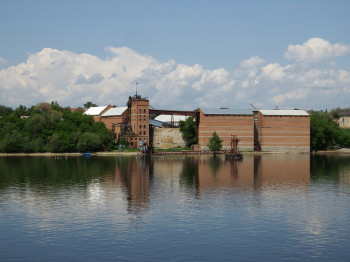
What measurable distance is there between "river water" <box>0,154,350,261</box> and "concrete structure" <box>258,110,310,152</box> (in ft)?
210

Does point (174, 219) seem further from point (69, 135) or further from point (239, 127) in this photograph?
point (239, 127)

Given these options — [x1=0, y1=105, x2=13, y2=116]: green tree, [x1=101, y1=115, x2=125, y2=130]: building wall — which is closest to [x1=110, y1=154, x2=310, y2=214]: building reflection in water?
[x1=101, y1=115, x2=125, y2=130]: building wall

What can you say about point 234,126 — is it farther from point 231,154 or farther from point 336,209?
point 336,209

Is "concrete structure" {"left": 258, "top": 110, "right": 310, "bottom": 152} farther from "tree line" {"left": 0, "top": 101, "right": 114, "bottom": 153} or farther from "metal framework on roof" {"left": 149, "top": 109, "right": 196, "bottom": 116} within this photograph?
"tree line" {"left": 0, "top": 101, "right": 114, "bottom": 153}

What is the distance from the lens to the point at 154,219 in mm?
33031

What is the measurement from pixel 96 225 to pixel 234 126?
88168 mm

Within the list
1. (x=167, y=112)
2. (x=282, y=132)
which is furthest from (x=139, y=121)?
(x=282, y=132)

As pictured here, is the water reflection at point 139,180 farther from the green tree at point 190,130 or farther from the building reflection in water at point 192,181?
the green tree at point 190,130

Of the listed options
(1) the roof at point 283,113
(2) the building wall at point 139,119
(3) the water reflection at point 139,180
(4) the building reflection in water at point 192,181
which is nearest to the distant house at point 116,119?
(2) the building wall at point 139,119

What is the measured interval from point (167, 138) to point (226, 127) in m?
17.1

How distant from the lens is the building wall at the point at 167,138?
405ft

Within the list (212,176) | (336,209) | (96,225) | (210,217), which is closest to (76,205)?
(96,225)

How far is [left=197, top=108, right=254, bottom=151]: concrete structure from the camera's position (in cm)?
11562

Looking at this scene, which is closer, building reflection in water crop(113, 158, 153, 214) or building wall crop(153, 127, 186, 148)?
building reflection in water crop(113, 158, 153, 214)
